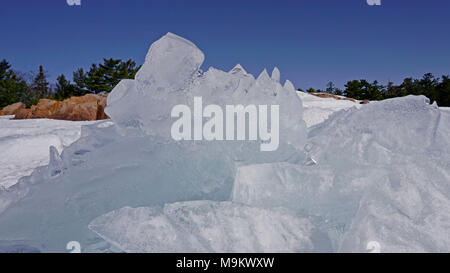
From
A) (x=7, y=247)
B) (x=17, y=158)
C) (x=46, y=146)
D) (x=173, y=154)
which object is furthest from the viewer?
(x=46, y=146)

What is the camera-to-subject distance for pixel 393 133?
138cm

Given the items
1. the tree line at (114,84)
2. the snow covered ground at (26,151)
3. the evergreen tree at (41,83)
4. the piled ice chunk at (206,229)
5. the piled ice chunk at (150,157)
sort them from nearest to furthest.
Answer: the piled ice chunk at (206,229) → the piled ice chunk at (150,157) → the snow covered ground at (26,151) → the tree line at (114,84) → the evergreen tree at (41,83)

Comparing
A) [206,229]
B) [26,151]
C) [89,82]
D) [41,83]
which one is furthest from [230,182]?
[41,83]

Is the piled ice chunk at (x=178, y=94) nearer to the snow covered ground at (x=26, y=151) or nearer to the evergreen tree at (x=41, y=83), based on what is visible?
the snow covered ground at (x=26, y=151)

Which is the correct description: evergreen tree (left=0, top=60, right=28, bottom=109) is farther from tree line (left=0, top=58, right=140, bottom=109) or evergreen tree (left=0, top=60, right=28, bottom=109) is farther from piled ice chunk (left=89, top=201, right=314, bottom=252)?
piled ice chunk (left=89, top=201, right=314, bottom=252)

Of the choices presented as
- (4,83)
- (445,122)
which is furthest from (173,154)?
(4,83)

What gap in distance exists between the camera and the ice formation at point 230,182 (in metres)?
0.99

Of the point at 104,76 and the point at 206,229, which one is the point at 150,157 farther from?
the point at 104,76

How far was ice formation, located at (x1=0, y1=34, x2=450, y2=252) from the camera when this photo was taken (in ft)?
3.25

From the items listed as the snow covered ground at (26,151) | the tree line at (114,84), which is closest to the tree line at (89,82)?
the tree line at (114,84)

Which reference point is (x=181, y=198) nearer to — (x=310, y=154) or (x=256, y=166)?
(x=256, y=166)

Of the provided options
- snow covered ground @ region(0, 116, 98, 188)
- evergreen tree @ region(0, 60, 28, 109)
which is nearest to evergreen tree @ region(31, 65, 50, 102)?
evergreen tree @ region(0, 60, 28, 109)
